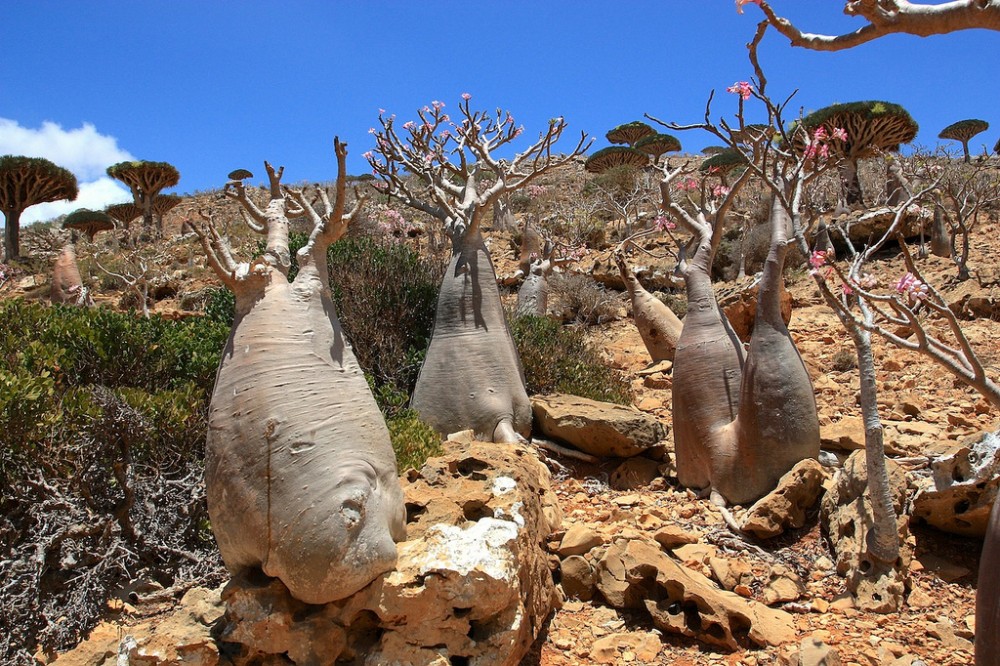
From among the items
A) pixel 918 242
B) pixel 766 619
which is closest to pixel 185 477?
pixel 766 619

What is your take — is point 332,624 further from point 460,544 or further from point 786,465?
point 786,465

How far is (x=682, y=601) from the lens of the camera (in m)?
3.18

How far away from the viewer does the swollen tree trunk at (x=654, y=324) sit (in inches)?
351

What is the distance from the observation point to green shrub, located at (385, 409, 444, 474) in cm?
405

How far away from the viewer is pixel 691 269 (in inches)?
204

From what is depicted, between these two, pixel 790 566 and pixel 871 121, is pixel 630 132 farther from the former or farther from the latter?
pixel 790 566

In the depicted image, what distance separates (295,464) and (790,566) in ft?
9.17

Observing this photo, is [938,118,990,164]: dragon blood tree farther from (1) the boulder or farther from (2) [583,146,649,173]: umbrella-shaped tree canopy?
(1) the boulder

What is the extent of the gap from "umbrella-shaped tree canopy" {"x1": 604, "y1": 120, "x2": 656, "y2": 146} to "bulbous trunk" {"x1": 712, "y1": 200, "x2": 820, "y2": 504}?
24.9m

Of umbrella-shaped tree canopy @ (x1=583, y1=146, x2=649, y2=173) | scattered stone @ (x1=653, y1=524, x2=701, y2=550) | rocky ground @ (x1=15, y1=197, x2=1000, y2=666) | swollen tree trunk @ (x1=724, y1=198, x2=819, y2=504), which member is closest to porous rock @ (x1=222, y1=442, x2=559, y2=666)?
rocky ground @ (x1=15, y1=197, x2=1000, y2=666)

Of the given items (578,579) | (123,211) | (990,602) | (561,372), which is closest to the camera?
(990,602)

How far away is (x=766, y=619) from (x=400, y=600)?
68.5 inches

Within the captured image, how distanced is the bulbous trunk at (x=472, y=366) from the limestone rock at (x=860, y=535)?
243 cm

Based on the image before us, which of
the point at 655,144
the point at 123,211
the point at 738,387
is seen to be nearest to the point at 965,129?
the point at 655,144
